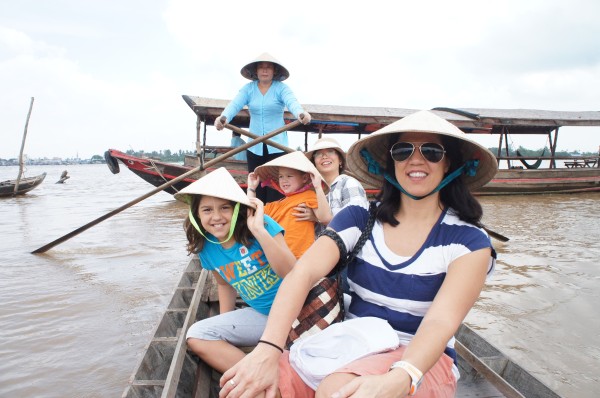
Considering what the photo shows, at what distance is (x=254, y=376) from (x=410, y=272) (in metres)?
0.61

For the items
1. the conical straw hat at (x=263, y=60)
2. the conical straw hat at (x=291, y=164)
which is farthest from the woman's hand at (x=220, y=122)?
the conical straw hat at (x=291, y=164)

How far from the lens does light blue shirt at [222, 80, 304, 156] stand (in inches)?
159

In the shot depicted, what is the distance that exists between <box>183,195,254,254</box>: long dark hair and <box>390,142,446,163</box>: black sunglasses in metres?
0.97

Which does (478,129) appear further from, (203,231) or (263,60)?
(203,231)

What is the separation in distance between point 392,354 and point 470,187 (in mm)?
816

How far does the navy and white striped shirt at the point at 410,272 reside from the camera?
1311 mm

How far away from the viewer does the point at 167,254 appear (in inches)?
243

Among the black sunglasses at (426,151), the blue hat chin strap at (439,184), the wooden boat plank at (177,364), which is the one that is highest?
the black sunglasses at (426,151)

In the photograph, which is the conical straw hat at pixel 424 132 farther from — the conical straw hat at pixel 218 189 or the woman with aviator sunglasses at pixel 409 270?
the conical straw hat at pixel 218 189

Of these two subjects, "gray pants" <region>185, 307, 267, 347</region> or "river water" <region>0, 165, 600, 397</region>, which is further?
"river water" <region>0, 165, 600, 397</region>

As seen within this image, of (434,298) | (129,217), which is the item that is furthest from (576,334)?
(129,217)

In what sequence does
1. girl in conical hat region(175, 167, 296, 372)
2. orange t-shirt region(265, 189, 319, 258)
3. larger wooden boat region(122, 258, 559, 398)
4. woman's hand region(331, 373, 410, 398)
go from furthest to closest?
1. orange t-shirt region(265, 189, 319, 258)
2. girl in conical hat region(175, 167, 296, 372)
3. larger wooden boat region(122, 258, 559, 398)
4. woman's hand region(331, 373, 410, 398)

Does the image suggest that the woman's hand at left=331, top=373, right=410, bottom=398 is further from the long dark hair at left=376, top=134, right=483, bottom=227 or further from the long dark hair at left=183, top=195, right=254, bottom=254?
the long dark hair at left=183, top=195, right=254, bottom=254

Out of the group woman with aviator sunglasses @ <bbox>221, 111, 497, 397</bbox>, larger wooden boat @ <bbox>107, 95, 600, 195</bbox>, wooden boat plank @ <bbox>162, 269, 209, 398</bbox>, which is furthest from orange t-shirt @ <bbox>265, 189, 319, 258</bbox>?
larger wooden boat @ <bbox>107, 95, 600, 195</bbox>
